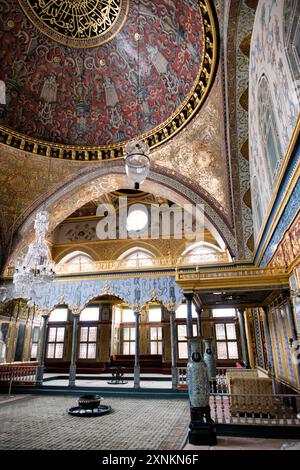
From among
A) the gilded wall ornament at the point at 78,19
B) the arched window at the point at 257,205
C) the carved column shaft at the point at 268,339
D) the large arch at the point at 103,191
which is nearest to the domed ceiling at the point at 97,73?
the gilded wall ornament at the point at 78,19

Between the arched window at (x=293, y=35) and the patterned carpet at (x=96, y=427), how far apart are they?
5.31m

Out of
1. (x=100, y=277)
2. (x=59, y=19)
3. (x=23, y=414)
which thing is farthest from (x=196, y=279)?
(x=59, y=19)

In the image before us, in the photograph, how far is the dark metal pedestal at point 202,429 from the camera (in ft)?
13.8

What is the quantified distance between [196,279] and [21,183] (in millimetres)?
8649

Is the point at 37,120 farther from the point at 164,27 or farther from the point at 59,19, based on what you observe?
the point at 164,27


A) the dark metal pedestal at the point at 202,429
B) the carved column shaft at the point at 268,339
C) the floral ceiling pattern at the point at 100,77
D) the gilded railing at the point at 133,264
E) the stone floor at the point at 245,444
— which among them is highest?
the floral ceiling pattern at the point at 100,77

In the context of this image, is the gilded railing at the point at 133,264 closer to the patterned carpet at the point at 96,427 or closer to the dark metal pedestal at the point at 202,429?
the patterned carpet at the point at 96,427

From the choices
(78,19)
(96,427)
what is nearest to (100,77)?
(78,19)

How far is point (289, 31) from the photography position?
14.2 ft

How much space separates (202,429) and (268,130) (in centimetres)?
544

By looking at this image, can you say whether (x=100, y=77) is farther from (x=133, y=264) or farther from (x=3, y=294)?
(x=3, y=294)

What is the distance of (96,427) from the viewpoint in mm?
5258

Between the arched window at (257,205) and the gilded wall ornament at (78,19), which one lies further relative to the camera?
the gilded wall ornament at (78,19)
